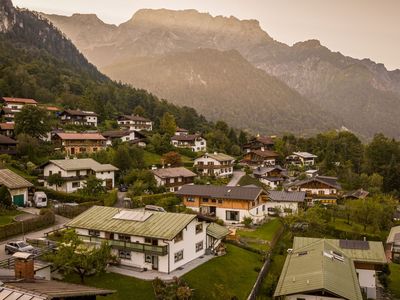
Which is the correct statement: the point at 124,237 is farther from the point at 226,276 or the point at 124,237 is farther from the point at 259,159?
the point at 259,159

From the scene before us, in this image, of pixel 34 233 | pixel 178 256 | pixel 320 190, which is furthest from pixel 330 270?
pixel 320 190

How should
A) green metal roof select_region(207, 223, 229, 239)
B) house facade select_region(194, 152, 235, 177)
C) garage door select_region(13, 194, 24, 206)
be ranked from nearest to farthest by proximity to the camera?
green metal roof select_region(207, 223, 229, 239) < garage door select_region(13, 194, 24, 206) < house facade select_region(194, 152, 235, 177)

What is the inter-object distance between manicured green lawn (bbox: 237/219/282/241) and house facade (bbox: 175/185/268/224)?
72.8 inches

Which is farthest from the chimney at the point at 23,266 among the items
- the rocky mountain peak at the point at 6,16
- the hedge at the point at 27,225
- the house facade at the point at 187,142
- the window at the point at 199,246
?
the rocky mountain peak at the point at 6,16

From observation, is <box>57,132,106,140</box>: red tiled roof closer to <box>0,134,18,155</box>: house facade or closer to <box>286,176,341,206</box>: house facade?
<box>0,134,18,155</box>: house facade

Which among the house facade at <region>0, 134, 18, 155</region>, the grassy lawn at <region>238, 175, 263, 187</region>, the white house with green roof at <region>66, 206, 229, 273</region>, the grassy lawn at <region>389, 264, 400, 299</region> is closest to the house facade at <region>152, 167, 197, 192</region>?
the grassy lawn at <region>238, 175, 263, 187</region>

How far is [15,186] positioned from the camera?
47.8m

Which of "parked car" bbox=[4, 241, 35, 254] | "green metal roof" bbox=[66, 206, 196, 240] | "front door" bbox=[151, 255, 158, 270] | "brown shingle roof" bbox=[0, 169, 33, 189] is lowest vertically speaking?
"front door" bbox=[151, 255, 158, 270]

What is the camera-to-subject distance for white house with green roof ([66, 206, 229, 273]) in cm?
3272

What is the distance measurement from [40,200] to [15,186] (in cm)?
361

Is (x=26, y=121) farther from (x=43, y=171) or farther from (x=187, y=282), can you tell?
(x=187, y=282)

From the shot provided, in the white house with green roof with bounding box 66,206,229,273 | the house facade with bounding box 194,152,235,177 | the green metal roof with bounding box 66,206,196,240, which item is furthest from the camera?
the house facade with bounding box 194,152,235,177

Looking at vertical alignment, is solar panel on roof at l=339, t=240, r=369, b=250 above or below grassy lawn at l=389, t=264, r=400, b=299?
above

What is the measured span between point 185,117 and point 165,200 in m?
85.4
